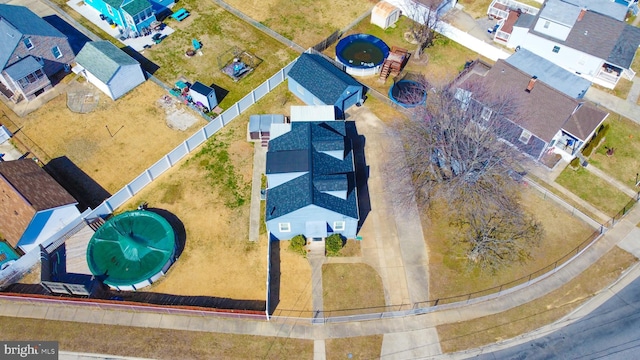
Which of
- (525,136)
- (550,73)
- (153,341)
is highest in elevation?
(550,73)

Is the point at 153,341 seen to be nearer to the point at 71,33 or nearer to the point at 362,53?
the point at 362,53

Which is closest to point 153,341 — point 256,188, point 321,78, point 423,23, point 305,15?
point 256,188

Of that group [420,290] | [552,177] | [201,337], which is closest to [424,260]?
[420,290]

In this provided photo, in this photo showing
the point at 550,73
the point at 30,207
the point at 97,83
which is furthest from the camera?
the point at 97,83

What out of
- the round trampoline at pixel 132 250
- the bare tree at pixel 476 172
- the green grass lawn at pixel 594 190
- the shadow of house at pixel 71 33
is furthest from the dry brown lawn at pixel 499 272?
the shadow of house at pixel 71 33

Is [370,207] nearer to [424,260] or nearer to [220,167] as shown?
[424,260]

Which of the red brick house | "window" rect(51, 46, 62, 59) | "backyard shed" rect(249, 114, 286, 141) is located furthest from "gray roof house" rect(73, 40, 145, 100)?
"backyard shed" rect(249, 114, 286, 141)

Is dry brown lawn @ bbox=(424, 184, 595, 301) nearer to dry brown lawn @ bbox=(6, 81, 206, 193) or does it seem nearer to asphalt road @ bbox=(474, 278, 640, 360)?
asphalt road @ bbox=(474, 278, 640, 360)
